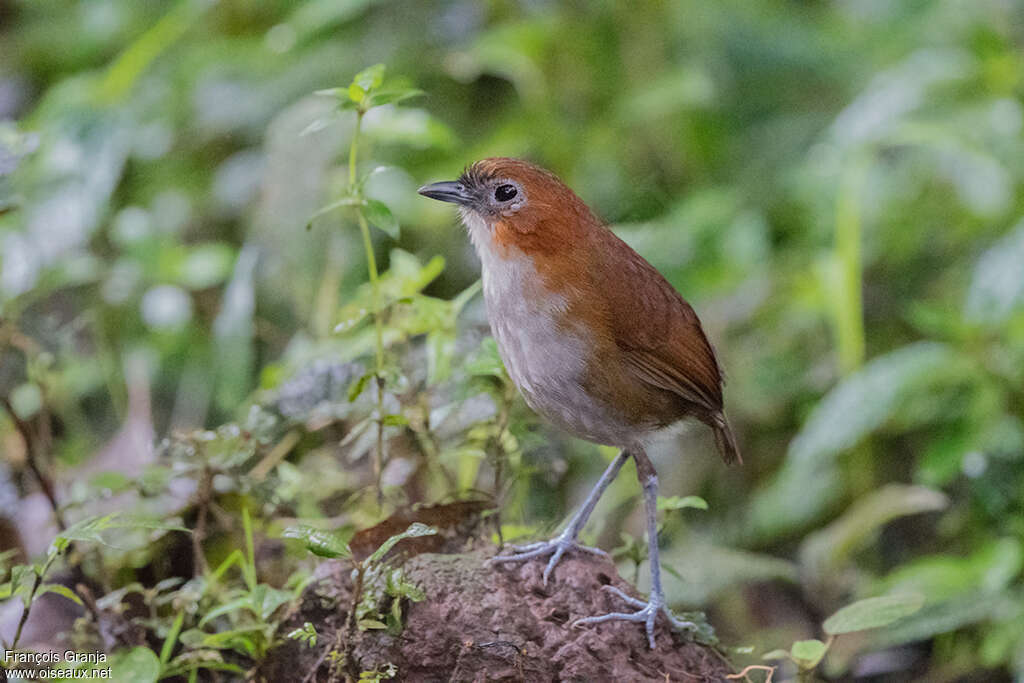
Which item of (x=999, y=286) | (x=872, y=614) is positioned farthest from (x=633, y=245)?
(x=872, y=614)

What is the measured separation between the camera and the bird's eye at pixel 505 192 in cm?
227

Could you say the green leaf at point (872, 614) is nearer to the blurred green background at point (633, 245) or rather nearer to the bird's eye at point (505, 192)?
the blurred green background at point (633, 245)

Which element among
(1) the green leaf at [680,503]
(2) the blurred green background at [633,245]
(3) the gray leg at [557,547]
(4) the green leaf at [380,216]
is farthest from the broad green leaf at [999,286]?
(4) the green leaf at [380,216]

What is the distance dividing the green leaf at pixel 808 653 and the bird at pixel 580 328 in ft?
0.79

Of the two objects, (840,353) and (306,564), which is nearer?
(306,564)

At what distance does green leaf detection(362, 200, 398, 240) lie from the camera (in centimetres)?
205

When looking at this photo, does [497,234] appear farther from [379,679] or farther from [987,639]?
[987,639]

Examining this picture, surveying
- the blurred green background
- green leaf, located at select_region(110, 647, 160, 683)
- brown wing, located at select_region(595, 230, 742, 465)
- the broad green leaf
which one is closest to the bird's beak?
the blurred green background

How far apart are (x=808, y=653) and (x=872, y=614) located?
0.22 metres

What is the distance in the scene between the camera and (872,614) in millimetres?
2121

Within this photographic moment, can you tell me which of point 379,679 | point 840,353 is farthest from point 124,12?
point 379,679

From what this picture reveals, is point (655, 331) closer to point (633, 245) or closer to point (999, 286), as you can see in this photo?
point (633, 245)

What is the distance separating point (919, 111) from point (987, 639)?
255cm

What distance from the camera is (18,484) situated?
3.22m
